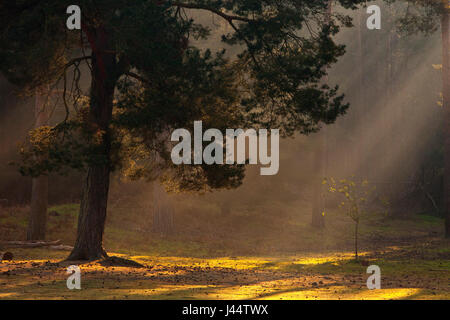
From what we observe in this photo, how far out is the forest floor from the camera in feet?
36.8

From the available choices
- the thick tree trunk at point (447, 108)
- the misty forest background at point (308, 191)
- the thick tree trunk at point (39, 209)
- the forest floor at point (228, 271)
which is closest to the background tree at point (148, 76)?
the misty forest background at point (308, 191)

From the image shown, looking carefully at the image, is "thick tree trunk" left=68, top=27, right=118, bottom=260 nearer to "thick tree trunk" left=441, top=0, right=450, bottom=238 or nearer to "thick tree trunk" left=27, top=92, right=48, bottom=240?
"thick tree trunk" left=27, top=92, right=48, bottom=240

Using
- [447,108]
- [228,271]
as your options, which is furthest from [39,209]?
[447,108]

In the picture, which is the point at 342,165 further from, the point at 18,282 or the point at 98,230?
the point at 18,282

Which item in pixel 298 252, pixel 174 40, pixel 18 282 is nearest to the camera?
pixel 18 282

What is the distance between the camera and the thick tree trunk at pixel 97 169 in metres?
16.2

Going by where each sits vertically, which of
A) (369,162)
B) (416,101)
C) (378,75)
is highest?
(378,75)

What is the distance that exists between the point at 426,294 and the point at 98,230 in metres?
9.49

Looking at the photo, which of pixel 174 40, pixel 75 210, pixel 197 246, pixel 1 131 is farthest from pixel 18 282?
pixel 1 131

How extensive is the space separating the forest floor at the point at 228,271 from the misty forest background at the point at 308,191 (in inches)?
9.6

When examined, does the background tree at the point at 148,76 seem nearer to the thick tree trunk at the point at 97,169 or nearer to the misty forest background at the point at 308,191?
the thick tree trunk at the point at 97,169

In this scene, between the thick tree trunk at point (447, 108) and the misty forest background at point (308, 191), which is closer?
the thick tree trunk at point (447, 108)

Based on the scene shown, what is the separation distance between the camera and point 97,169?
16.7 metres
